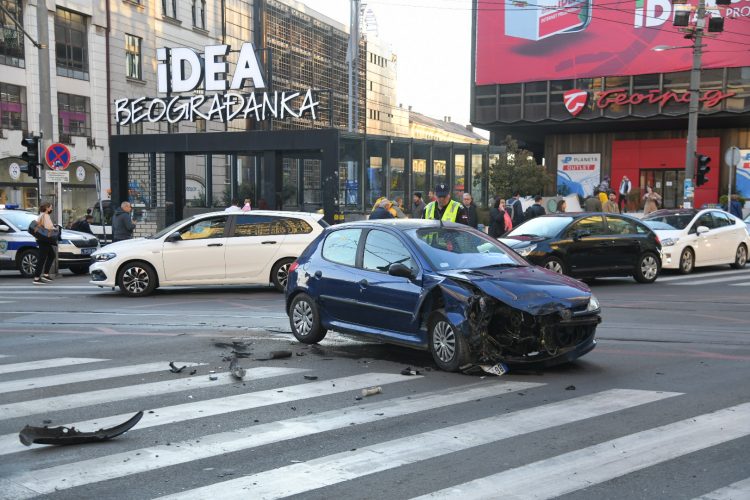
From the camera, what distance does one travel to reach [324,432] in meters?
5.88

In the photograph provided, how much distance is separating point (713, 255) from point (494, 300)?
1379 cm

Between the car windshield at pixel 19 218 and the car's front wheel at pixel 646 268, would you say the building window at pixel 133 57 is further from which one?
the car's front wheel at pixel 646 268

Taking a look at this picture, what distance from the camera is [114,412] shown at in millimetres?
6516

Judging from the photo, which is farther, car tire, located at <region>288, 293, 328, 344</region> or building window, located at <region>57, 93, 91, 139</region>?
building window, located at <region>57, 93, 91, 139</region>

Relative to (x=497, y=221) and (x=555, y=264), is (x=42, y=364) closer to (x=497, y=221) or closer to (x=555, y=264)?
(x=555, y=264)

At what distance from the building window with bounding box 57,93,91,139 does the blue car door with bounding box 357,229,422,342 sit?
132ft

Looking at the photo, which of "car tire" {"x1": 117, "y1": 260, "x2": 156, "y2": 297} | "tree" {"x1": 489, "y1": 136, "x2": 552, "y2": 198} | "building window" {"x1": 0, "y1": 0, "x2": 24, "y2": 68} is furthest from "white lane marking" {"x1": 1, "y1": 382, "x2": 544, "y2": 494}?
"building window" {"x1": 0, "y1": 0, "x2": 24, "y2": 68}

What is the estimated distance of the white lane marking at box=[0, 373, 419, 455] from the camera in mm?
6121

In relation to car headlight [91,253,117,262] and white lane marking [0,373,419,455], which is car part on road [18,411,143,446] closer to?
white lane marking [0,373,419,455]

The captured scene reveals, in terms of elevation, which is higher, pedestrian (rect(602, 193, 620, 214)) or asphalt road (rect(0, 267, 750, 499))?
pedestrian (rect(602, 193, 620, 214))

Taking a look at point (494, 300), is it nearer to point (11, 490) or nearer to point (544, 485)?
point (544, 485)

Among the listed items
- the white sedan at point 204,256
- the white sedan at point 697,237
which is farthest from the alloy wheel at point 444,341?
the white sedan at point 697,237

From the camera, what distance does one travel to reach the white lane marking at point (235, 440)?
4.96 m

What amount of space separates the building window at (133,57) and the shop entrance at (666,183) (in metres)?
32.8
